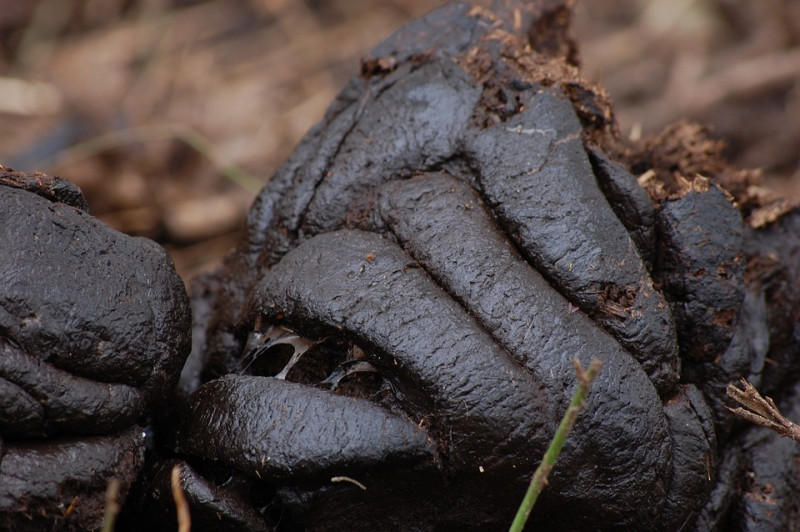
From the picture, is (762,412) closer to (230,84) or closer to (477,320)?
(477,320)

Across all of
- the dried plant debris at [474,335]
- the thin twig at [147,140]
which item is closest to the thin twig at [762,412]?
the dried plant debris at [474,335]

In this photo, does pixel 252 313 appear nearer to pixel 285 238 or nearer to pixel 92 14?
pixel 285 238

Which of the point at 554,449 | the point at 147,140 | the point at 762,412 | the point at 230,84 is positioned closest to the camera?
the point at 554,449

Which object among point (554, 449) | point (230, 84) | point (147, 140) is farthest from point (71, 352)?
point (230, 84)

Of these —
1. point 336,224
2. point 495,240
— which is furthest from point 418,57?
point 495,240

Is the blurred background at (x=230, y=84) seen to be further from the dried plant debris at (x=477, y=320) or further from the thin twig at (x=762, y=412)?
the thin twig at (x=762, y=412)
